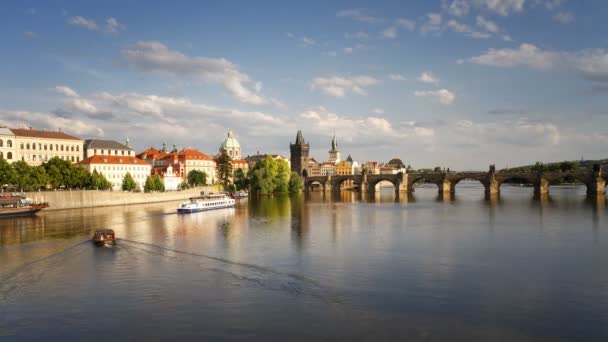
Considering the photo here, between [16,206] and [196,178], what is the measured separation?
61.6m

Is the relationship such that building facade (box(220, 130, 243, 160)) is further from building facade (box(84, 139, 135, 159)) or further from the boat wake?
the boat wake

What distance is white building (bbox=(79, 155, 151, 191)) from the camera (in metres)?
102

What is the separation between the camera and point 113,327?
18906 millimetres

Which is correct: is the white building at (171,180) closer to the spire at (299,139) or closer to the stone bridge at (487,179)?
the stone bridge at (487,179)

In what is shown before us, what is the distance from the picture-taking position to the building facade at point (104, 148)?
11256 centimetres

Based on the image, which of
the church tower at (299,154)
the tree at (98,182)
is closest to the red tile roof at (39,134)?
the tree at (98,182)

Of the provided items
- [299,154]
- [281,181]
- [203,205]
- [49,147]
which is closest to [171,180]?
[281,181]

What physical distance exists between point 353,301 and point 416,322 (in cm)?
353

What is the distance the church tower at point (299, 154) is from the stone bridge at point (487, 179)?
33.9 metres

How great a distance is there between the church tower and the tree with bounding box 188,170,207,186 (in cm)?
6493

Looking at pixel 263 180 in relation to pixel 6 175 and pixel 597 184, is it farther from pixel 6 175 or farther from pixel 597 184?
pixel 597 184

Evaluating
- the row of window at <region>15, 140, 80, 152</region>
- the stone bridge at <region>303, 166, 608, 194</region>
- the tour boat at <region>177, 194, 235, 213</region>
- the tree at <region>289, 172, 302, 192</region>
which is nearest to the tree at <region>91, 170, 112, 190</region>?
the row of window at <region>15, 140, 80, 152</region>

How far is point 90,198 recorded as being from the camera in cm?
7800

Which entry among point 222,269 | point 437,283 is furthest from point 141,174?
point 437,283
